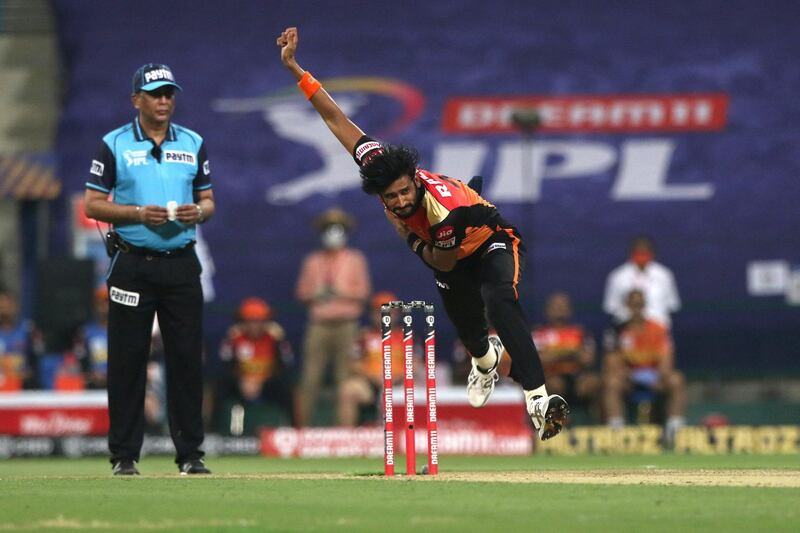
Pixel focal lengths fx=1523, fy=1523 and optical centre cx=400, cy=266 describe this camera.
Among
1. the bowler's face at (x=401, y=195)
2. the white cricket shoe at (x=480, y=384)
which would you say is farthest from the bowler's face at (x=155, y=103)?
the white cricket shoe at (x=480, y=384)

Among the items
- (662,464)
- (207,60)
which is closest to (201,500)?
(662,464)

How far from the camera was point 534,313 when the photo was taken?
19.1m

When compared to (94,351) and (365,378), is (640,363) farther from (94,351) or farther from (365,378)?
(94,351)

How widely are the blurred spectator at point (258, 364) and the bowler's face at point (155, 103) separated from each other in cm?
720

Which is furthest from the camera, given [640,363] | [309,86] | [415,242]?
[640,363]

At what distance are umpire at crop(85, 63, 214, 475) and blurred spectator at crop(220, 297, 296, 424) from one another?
6.68m

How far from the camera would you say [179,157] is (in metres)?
9.64

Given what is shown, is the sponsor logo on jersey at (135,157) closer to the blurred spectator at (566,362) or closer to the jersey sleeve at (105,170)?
the jersey sleeve at (105,170)

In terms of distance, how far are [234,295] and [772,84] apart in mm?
7468

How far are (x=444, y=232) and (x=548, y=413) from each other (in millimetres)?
1241

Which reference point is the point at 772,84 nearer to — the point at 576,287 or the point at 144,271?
the point at 576,287

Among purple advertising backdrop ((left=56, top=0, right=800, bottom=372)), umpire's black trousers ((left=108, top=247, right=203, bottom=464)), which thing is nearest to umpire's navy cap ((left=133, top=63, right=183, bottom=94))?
umpire's black trousers ((left=108, top=247, right=203, bottom=464))

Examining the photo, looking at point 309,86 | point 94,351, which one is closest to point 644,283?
point 94,351

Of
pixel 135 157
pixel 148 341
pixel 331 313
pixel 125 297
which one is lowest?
pixel 148 341
